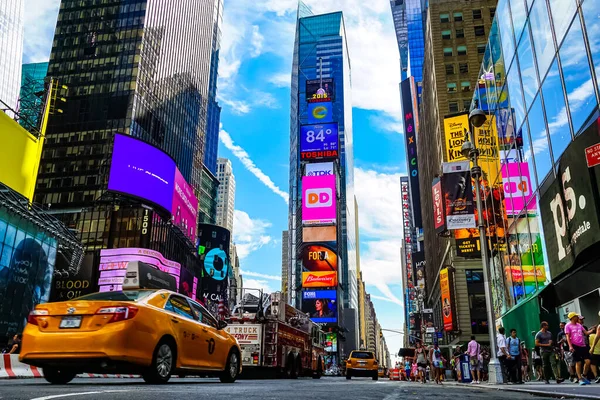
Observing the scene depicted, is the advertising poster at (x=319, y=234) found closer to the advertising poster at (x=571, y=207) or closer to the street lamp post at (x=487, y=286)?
the street lamp post at (x=487, y=286)

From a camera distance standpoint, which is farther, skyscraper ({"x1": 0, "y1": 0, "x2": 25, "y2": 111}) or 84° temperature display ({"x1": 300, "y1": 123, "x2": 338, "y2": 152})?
84° temperature display ({"x1": 300, "y1": 123, "x2": 338, "y2": 152})

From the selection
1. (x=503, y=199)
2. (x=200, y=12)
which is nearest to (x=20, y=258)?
(x=503, y=199)

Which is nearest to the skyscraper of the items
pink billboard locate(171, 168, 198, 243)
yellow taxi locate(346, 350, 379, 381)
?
pink billboard locate(171, 168, 198, 243)

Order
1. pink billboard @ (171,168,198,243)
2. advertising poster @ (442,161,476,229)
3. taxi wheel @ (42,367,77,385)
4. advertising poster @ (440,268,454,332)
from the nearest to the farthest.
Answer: taxi wheel @ (42,367,77,385), advertising poster @ (442,161,476,229), advertising poster @ (440,268,454,332), pink billboard @ (171,168,198,243)

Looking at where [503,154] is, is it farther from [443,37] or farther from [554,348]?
[443,37]

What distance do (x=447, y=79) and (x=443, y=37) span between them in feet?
21.8

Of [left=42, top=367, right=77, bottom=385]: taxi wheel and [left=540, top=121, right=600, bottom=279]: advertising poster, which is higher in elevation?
[left=540, top=121, right=600, bottom=279]: advertising poster

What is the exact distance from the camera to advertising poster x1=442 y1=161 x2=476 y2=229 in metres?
18.0

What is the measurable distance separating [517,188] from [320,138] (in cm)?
8456

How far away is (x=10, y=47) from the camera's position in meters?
87.1

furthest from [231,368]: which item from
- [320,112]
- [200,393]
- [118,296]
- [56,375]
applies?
[320,112]

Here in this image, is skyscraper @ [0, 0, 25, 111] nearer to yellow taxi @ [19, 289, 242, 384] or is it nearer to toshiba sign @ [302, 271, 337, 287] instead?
toshiba sign @ [302, 271, 337, 287]

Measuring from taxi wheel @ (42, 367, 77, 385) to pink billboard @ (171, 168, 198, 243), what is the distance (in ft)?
206

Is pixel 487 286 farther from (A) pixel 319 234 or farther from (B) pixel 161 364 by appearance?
(A) pixel 319 234
